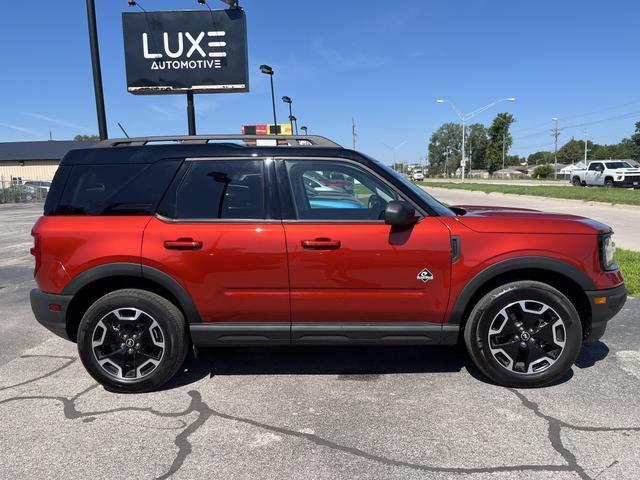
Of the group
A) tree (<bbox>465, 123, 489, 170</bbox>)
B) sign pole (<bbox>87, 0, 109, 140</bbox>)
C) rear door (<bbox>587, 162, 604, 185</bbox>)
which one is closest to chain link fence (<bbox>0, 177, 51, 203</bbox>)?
sign pole (<bbox>87, 0, 109, 140</bbox>)

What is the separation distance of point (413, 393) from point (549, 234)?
1.53 meters

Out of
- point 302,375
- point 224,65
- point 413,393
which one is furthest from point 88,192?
point 224,65

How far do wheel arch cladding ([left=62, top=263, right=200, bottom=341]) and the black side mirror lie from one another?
5.17ft

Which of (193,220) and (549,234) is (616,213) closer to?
(549,234)

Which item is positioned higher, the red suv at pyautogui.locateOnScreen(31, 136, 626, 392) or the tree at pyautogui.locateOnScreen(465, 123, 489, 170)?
the tree at pyautogui.locateOnScreen(465, 123, 489, 170)

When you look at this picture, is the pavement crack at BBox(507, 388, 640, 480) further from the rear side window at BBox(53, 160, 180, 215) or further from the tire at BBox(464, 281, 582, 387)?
the rear side window at BBox(53, 160, 180, 215)

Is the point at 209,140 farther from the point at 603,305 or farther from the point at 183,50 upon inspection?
the point at 183,50

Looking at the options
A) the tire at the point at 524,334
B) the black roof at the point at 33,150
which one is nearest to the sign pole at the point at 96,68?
the tire at the point at 524,334

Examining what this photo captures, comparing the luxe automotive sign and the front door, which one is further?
the luxe automotive sign

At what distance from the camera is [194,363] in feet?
13.3

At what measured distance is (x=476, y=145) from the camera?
13275cm

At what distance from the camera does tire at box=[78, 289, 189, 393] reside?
342cm

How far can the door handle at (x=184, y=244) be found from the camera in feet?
11.0

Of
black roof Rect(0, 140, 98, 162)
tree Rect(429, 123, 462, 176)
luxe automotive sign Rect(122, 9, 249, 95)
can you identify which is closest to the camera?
luxe automotive sign Rect(122, 9, 249, 95)
